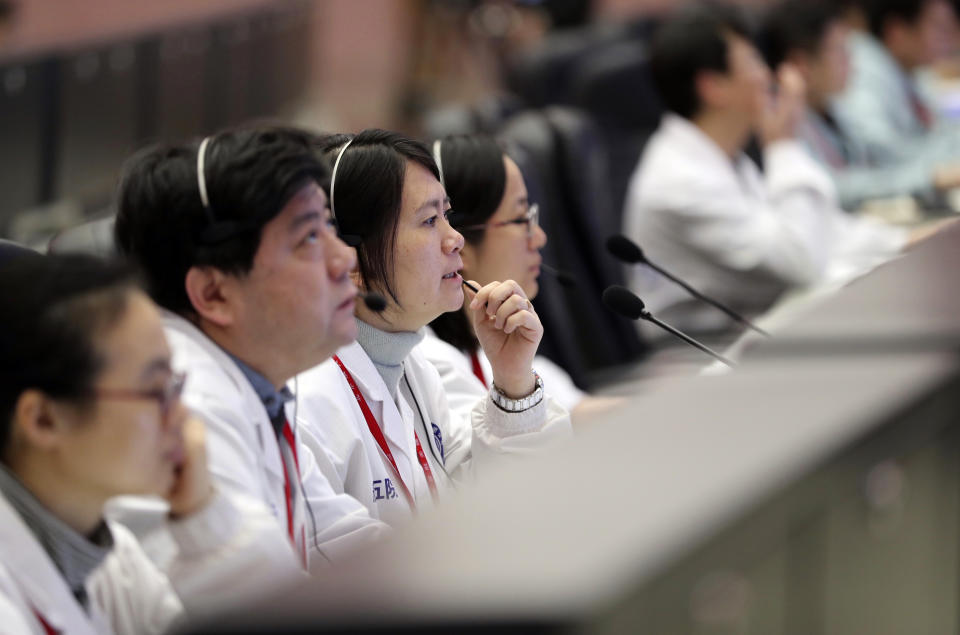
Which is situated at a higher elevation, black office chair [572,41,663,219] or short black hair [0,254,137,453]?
black office chair [572,41,663,219]

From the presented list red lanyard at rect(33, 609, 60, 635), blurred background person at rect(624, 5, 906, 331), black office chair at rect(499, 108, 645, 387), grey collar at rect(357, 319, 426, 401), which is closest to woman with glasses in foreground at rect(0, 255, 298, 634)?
red lanyard at rect(33, 609, 60, 635)

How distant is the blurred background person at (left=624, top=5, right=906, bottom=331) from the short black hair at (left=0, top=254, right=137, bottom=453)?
176 cm

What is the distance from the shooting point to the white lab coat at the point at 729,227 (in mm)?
2787

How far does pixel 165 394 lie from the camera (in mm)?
929

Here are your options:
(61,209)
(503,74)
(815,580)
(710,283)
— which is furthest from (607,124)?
(503,74)

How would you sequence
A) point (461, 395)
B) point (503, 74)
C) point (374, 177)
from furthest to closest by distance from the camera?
point (503, 74), point (461, 395), point (374, 177)

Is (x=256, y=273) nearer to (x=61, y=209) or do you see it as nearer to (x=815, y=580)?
(x=815, y=580)

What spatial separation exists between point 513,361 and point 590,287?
1.27 meters

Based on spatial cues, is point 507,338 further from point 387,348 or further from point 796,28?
point 796,28

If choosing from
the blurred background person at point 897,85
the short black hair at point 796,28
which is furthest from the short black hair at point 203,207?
the blurred background person at point 897,85

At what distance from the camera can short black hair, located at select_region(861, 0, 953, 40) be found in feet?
15.2

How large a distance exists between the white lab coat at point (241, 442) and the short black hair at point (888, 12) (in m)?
3.98

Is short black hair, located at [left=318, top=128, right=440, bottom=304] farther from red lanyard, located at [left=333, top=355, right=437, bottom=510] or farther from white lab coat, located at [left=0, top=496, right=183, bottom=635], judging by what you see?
white lab coat, located at [left=0, top=496, right=183, bottom=635]

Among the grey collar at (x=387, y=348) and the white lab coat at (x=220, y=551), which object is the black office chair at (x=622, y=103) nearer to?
the grey collar at (x=387, y=348)
